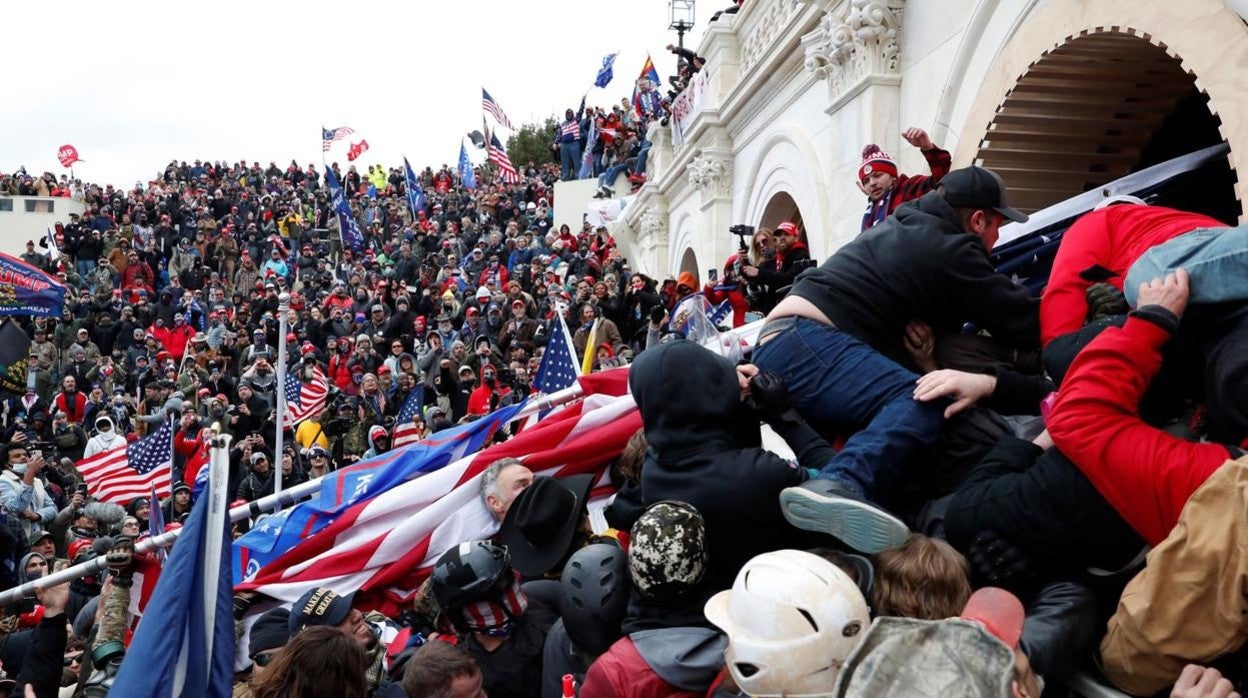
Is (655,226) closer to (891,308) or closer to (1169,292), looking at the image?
(891,308)

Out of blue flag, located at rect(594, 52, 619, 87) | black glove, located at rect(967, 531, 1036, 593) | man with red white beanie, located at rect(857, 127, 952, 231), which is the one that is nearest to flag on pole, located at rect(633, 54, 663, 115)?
blue flag, located at rect(594, 52, 619, 87)

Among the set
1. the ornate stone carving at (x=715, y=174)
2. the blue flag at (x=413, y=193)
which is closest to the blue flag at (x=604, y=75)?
the blue flag at (x=413, y=193)

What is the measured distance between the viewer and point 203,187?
1465 inches

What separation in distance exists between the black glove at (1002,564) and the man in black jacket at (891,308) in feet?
1.66

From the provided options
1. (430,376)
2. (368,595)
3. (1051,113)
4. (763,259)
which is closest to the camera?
(368,595)

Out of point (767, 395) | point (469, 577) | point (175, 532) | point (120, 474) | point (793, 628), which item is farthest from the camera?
point (120, 474)

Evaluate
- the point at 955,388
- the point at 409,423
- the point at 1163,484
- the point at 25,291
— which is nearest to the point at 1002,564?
the point at 1163,484

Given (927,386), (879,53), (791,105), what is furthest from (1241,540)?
(791,105)

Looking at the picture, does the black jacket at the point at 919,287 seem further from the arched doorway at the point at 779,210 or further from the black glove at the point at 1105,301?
the arched doorway at the point at 779,210

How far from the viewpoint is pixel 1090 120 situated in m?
7.60

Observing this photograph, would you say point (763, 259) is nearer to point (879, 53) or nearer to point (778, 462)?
point (879, 53)

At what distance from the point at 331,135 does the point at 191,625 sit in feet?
114

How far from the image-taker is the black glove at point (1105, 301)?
3506mm

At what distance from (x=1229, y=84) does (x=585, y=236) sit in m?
21.9
